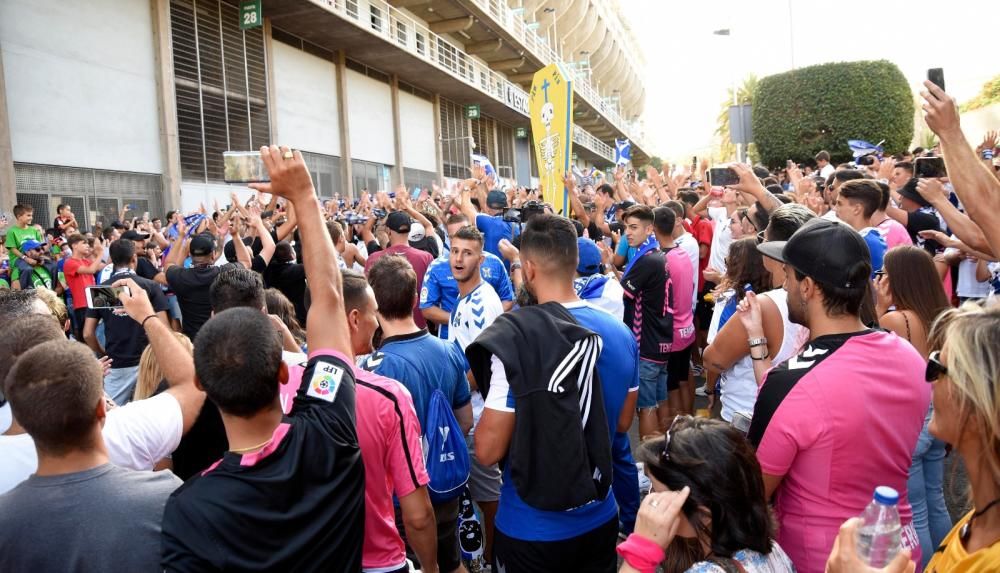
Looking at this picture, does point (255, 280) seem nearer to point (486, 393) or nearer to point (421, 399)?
point (421, 399)

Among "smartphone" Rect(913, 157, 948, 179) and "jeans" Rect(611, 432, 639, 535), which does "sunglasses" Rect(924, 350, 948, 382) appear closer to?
"jeans" Rect(611, 432, 639, 535)

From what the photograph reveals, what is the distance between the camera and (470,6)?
87.3 ft

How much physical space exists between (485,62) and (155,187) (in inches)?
910

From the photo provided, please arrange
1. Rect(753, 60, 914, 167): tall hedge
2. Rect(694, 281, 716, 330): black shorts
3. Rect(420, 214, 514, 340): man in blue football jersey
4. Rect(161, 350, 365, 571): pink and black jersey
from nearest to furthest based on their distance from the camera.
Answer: Rect(161, 350, 365, 571): pink and black jersey → Rect(420, 214, 514, 340): man in blue football jersey → Rect(694, 281, 716, 330): black shorts → Rect(753, 60, 914, 167): tall hedge

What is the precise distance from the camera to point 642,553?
184 cm

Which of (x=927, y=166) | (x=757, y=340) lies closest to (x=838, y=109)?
(x=927, y=166)

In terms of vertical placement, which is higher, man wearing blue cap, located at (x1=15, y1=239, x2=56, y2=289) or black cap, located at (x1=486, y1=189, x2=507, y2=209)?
black cap, located at (x1=486, y1=189, x2=507, y2=209)

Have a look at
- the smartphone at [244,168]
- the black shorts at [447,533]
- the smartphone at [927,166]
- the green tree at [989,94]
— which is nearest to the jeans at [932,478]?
the black shorts at [447,533]

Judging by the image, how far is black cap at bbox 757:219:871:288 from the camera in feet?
7.81

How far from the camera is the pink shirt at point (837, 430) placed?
Result: 2225 millimetres

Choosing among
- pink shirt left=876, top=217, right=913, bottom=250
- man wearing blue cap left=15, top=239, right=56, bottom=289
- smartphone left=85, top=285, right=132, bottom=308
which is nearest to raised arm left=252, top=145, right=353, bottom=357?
smartphone left=85, top=285, right=132, bottom=308

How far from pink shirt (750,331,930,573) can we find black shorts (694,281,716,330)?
558cm

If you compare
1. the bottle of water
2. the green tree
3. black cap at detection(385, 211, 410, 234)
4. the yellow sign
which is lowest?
the bottle of water

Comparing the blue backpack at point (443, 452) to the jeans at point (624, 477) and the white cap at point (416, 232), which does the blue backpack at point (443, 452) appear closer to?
the jeans at point (624, 477)
